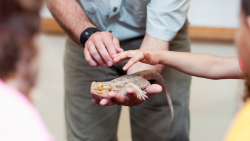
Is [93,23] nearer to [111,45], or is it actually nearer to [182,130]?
[111,45]

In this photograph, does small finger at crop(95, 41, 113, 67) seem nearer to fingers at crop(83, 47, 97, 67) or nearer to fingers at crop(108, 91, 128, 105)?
fingers at crop(83, 47, 97, 67)

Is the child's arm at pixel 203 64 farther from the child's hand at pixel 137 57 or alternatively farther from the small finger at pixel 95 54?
the small finger at pixel 95 54

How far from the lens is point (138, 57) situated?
1146mm

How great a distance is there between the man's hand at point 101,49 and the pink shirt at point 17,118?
762 millimetres

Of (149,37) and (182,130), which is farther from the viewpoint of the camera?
(182,130)

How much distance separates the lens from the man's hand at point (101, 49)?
4.16 feet

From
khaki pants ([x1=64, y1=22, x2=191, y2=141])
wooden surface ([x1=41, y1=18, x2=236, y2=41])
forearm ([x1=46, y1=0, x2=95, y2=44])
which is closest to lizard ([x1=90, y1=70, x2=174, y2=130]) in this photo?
khaki pants ([x1=64, y1=22, x2=191, y2=141])

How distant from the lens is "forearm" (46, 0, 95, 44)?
4.90 ft

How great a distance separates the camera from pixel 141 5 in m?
1.44

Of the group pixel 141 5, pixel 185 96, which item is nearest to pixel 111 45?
pixel 141 5

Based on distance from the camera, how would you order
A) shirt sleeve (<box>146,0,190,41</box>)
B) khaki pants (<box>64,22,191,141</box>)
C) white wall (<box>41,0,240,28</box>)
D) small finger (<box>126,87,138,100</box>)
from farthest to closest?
white wall (<box>41,0,240,28</box>) < khaki pants (<box>64,22,191,141</box>) < shirt sleeve (<box>146,0,190,41</box>) < small finger (<box>126,87,138,100</box>)

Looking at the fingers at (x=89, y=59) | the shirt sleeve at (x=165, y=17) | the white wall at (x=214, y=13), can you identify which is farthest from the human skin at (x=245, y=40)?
the white wall at (x=214, y=13)

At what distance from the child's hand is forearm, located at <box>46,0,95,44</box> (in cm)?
44

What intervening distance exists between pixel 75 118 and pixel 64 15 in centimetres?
83
